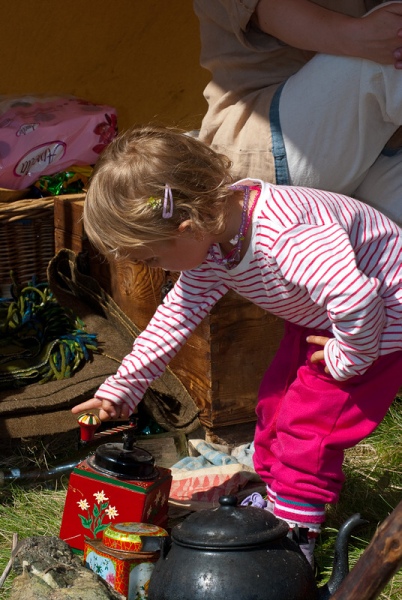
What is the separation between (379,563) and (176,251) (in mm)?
917

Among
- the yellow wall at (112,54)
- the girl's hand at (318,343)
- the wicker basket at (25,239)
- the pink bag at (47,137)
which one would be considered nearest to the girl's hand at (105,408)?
the girl's hand at (318,343)

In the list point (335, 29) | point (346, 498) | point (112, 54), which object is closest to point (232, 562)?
point (346, 498)

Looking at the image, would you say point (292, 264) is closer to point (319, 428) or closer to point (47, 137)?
point (319, 428)

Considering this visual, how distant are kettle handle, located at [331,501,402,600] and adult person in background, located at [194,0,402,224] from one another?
1251 millimetres

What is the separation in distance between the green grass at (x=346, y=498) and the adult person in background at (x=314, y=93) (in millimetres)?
790

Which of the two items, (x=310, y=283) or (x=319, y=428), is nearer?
(x=310, y=283)

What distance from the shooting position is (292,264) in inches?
79.1

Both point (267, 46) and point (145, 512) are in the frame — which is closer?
point (145, 512)

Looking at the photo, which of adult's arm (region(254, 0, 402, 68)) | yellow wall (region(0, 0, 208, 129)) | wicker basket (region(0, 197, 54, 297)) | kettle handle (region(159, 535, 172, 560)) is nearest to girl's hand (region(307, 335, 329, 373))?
kettle handle (region(159, 535, 172, 560))

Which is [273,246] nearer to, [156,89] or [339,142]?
[339,142]

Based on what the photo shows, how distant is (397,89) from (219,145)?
0.54 meters

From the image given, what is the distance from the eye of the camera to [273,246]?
81.0 inches

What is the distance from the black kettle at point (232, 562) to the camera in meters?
1.66

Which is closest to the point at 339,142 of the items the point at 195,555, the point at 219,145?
the point at 219,145
